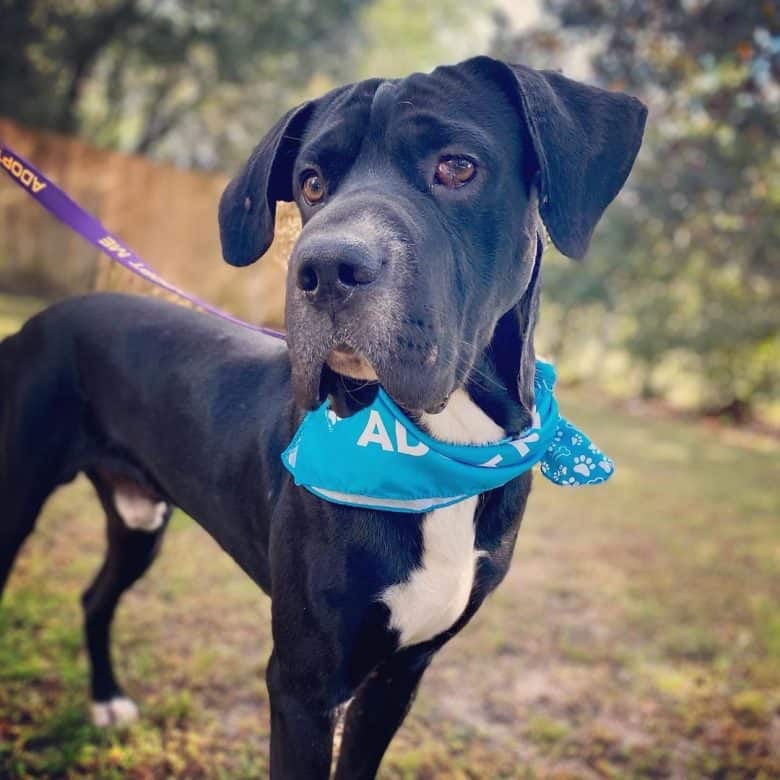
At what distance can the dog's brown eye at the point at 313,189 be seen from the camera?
6.66 ft

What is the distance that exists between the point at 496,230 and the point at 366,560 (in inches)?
34.6

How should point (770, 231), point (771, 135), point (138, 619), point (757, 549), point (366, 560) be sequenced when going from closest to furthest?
point (366, 560) → point (138, 619) → point (757, 549) → point (771, 135) → point (770, 231)

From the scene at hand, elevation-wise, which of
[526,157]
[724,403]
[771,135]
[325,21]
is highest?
[325,21]

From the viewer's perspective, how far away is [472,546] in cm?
198

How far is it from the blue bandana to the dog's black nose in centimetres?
41

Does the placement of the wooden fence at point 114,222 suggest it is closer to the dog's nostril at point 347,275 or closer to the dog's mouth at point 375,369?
the dog's mouth at point 375,369

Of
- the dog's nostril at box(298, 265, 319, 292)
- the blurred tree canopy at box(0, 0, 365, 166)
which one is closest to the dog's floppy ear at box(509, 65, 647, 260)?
the dog's nostril at box(298, 265, 319, 292)

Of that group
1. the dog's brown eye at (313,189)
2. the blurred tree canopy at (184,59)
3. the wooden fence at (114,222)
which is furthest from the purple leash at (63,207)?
the blurred tree canopy at (184,59)

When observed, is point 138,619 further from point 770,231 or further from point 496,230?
point 770,231

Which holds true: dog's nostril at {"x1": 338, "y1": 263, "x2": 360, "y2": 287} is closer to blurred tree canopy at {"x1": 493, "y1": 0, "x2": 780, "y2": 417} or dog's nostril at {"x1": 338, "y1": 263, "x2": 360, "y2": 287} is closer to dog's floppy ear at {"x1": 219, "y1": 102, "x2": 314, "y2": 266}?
dog's floppy ear at {"x1": 219, "y1": 102, "x2": 314, "y2": 266}

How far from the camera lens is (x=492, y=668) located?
3.87 meters

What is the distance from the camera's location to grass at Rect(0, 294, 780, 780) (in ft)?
9.91

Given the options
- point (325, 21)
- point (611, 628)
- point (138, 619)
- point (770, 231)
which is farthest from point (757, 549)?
point (325, 21)

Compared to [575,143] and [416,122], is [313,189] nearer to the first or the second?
[416,122]
